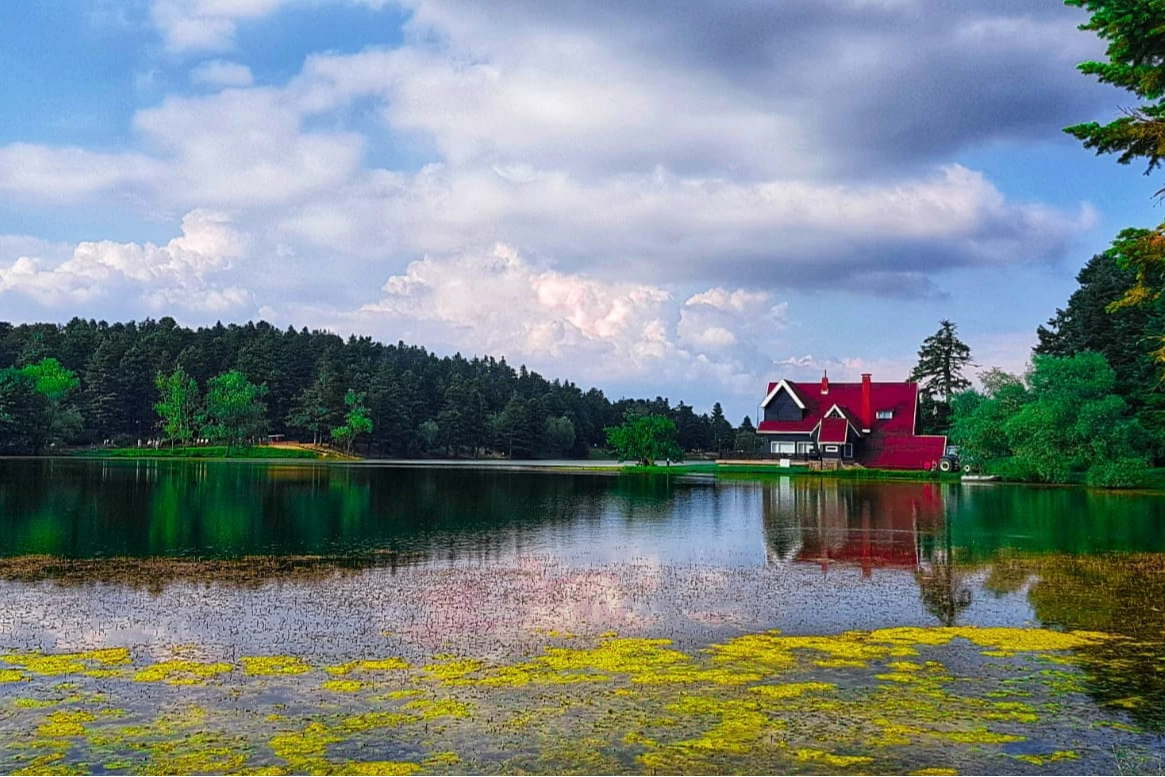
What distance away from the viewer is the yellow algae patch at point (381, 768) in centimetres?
1195

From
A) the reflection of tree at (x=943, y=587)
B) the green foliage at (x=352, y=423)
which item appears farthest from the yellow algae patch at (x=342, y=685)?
the green foliage at (x=352, y=423)

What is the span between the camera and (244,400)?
139 meters

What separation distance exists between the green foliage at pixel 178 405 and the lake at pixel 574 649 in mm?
107533

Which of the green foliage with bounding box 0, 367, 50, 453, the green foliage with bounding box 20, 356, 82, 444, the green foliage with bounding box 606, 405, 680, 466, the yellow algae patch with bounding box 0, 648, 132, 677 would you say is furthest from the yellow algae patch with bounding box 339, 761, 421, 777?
the green foliage with bounding box 20, 356, 82, 444

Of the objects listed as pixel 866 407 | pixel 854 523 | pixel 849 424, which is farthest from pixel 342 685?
pixel 866 407

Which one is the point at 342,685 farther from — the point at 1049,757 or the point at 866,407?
the point at 866,407

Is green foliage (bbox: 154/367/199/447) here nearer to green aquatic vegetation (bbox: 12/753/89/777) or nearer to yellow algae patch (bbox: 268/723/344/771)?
green aquatic vegetation (bbox: 12/753/89/777)

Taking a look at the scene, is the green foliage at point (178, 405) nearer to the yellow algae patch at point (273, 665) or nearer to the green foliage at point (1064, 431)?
the green foliage at point (1064, 431)

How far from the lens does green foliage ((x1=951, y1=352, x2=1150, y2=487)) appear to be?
71500 mm

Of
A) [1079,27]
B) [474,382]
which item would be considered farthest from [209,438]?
[1079,27]

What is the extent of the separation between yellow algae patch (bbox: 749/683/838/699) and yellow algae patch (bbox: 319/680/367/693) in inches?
265

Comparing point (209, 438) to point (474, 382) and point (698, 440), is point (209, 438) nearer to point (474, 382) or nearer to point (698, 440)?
point (474, 382)

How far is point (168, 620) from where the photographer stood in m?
21.5

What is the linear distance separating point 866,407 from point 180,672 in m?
97.7
